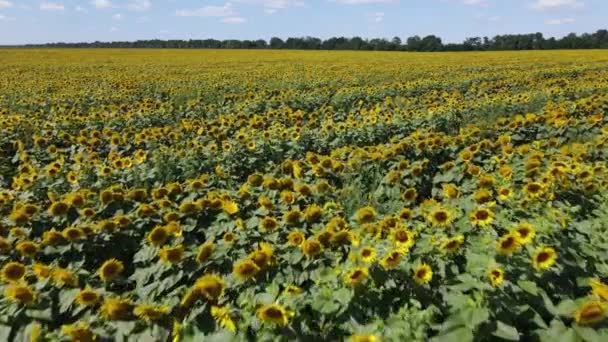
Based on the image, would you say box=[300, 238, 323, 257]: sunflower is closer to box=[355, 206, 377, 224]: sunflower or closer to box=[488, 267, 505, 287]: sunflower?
box=[355, 206, 377, 224]: sunflower

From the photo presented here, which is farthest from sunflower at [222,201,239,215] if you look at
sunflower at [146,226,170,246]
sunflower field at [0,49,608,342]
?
sunflower at [146,226,170,246]

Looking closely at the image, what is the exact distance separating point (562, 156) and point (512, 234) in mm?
2452

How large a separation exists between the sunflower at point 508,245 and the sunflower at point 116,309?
1.96 meters

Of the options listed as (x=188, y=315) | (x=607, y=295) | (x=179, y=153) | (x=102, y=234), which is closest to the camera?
(x=607, y=295)

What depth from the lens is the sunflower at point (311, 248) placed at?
295cm

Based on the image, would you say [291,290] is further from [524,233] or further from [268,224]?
[524,233]

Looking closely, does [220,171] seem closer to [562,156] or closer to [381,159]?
[381,159]

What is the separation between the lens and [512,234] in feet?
9.16

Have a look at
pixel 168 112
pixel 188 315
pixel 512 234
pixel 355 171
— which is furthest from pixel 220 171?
pixel 168 112

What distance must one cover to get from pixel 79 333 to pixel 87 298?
37cm

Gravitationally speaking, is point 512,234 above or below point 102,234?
above

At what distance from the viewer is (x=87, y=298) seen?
272cm

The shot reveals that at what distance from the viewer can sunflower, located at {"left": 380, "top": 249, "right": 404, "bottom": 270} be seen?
2725 millimetres

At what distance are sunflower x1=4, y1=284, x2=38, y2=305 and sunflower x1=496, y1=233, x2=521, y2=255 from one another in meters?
2.51
